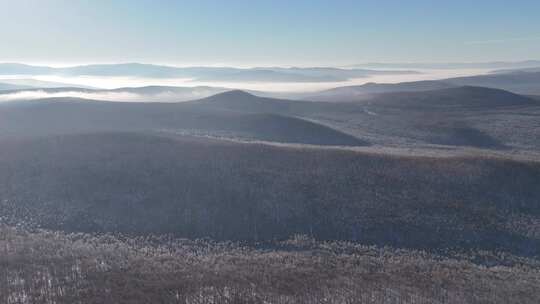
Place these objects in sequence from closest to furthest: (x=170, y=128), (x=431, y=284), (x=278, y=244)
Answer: (x=431, y=284) < (x=278, y=244) < (x=170, y=128)

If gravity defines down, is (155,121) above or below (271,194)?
above

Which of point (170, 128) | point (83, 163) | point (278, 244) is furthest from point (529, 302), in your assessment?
point (170, 128)

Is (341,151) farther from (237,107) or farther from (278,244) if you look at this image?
(237,107)

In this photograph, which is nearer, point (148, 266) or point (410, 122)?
point (148, 266)

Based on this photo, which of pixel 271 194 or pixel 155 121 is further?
pixel 155 121

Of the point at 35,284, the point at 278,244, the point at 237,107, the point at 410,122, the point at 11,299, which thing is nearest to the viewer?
the point at 11,299

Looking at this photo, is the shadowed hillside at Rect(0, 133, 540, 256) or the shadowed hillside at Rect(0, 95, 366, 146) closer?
the shadowed hillside at Rect(0, 133, 540, 256)

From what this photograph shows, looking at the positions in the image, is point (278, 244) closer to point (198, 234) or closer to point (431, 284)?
point (198, 234)

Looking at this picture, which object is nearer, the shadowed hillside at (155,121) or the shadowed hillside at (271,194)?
the shadowed hillside at (271,194)

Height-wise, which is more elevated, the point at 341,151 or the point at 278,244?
the point at 341,151
